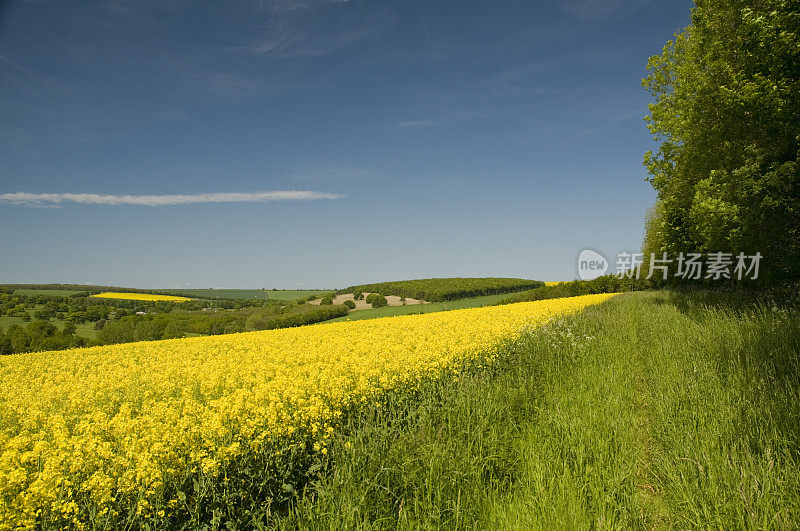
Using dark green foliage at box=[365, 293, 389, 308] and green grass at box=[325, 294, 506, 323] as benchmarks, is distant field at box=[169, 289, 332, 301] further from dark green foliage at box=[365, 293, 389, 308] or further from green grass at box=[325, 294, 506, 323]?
green grass at box=[325, 294, 506, 323]

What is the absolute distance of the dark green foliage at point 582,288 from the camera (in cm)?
4550

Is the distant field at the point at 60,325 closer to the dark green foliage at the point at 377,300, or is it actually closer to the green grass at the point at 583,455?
the dark green foliage at the point at 377,300

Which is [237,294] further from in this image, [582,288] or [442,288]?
[582,288]

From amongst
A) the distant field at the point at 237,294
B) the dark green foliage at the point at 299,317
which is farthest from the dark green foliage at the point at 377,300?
the distant field at the point at 237,294

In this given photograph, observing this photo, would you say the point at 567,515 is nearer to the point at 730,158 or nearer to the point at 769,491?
the point at 769,491

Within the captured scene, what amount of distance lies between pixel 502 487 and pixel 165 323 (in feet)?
111

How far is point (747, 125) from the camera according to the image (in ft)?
38.2

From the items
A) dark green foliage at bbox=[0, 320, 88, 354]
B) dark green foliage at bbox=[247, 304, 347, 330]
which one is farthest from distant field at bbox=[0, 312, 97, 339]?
dark green foliage at bbox=[247, 304, 347, 330]

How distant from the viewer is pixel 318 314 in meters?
39.3

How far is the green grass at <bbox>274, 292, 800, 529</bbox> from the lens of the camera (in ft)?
9.76

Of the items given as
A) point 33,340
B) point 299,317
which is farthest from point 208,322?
point 33,340

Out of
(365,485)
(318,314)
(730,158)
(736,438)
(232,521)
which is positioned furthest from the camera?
(318,314)

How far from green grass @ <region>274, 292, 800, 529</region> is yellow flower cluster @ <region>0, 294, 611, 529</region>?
61 centimetres

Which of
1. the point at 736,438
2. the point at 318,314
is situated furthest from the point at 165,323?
the point at 736,438
